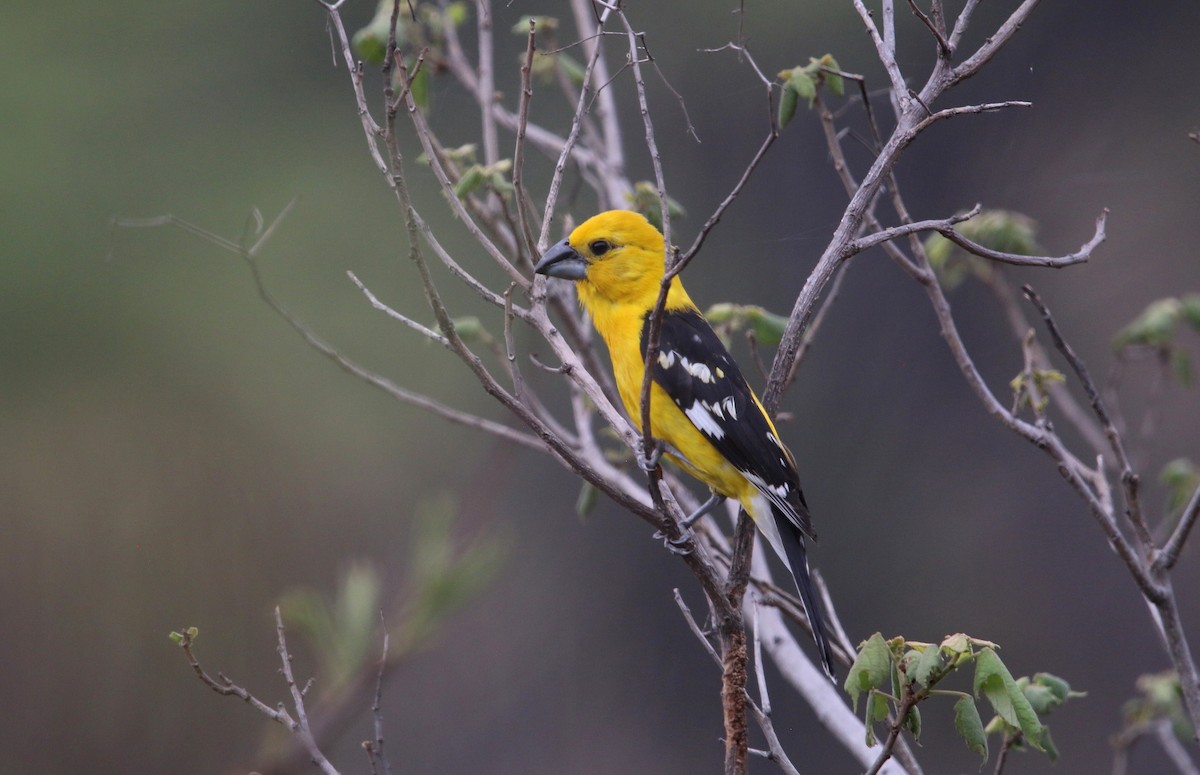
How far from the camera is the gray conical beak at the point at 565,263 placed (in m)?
2.99

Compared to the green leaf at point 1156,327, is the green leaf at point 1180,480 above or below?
below

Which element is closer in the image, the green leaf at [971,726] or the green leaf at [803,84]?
the green leaf at [971,726]

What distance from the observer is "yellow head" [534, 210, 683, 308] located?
2.99 m

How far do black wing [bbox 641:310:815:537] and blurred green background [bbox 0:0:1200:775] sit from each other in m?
2.87

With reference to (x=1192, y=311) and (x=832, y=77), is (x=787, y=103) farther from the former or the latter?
(x=1192, y=311)

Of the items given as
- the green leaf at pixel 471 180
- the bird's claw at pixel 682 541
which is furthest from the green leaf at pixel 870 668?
the green leaf at pixel 471 180

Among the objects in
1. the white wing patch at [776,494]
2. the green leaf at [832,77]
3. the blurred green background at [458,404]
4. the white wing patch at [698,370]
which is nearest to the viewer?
the green leaf at [832,77]

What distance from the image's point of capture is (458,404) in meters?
8.65

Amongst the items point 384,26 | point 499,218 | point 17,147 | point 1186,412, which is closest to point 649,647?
point 1186,412

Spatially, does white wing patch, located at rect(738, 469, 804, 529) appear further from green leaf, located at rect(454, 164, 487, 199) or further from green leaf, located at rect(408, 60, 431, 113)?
green leaf, located at rect(408, 60, 431, 113)

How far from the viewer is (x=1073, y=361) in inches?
84.7

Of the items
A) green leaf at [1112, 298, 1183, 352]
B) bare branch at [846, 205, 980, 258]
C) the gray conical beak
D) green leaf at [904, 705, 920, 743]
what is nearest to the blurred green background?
green leaf at [1112, 298, 1183, 352]

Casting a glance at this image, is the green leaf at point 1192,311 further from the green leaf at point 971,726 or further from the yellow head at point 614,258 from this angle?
the green leaf at point 971,726

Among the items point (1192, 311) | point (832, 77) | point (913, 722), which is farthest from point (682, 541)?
point (1192, 311)
